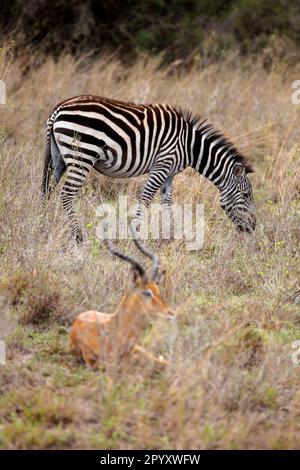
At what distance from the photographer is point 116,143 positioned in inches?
327

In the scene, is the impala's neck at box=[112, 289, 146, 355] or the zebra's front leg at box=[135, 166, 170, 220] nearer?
the impala's neck at box=[112, 289, 146, 355]

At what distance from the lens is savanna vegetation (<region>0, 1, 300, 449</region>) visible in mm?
4328

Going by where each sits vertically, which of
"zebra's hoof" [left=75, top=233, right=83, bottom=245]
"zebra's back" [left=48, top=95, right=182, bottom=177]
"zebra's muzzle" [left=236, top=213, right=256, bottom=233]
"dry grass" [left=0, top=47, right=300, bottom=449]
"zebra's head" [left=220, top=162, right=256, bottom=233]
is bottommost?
"dry grass" [left=0, top=47, right=300, bottom=449]

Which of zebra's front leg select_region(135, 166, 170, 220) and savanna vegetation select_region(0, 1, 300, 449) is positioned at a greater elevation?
zebra's front leg select_region(135, 166, 170, 220)

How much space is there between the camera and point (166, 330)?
4910 mm

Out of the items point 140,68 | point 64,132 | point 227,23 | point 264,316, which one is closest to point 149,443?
point 264,316

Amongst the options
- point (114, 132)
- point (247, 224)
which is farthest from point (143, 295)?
point (247, 224)

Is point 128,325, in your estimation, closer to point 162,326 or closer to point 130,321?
point 130,321

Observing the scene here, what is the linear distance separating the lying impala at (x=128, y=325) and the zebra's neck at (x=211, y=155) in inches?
164

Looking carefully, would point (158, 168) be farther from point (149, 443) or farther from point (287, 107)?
point (149, 443)

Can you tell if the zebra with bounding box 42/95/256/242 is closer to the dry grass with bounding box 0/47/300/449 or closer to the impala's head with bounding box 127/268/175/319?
the dry grass with bounding box 0/47/300/449

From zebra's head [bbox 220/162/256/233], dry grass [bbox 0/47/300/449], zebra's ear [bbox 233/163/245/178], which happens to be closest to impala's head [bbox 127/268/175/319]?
dry grass [bbox 0/47/300/449]

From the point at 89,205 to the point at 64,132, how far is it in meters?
0.87

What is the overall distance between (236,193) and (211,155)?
1.69ft
